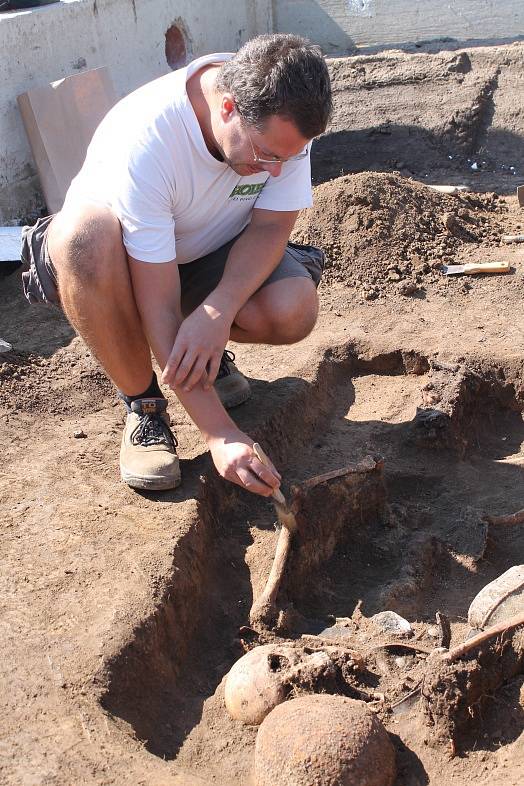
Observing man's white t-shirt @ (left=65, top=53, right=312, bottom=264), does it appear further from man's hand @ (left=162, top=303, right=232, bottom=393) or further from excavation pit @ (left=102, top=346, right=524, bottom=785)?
excavation pit @ (left=102, top=346, right=524, bottom=785)

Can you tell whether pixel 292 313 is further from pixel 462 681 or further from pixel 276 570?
pixel 462 681

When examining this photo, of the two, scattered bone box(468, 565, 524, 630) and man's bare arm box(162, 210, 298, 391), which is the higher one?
man's bare arm box(162, 210, 298, 391)

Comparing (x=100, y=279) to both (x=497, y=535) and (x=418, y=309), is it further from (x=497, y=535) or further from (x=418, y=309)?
(x=418, y=309)

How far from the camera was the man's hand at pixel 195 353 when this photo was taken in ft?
9.08

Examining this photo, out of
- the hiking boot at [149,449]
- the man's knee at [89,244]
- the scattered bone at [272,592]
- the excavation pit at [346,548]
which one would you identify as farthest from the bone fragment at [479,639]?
the man's knee at [89,244]

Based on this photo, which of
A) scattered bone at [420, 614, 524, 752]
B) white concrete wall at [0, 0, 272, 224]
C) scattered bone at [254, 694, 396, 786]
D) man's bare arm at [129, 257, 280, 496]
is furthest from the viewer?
white concrete wall at [0, 0, 272, 224]

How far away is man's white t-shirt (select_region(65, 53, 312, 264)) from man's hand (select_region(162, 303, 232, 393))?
25 cm

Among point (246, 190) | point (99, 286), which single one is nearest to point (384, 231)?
point (246, 190)

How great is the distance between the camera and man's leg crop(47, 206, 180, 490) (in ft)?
9.57

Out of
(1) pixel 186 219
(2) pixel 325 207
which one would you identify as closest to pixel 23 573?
(1) pixel 186 219

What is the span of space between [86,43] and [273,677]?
5393mm

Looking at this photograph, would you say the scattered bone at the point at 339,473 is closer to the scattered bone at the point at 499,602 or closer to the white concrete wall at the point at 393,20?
the scattered bone at the point at 499,602

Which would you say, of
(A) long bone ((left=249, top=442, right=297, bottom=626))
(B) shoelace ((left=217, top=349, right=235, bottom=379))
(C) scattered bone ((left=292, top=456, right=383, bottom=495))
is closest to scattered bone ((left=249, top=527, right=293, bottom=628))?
(A) long bone ((left=249, top=442, right=297, bottom=626))

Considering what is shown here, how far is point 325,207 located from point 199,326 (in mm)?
2717
